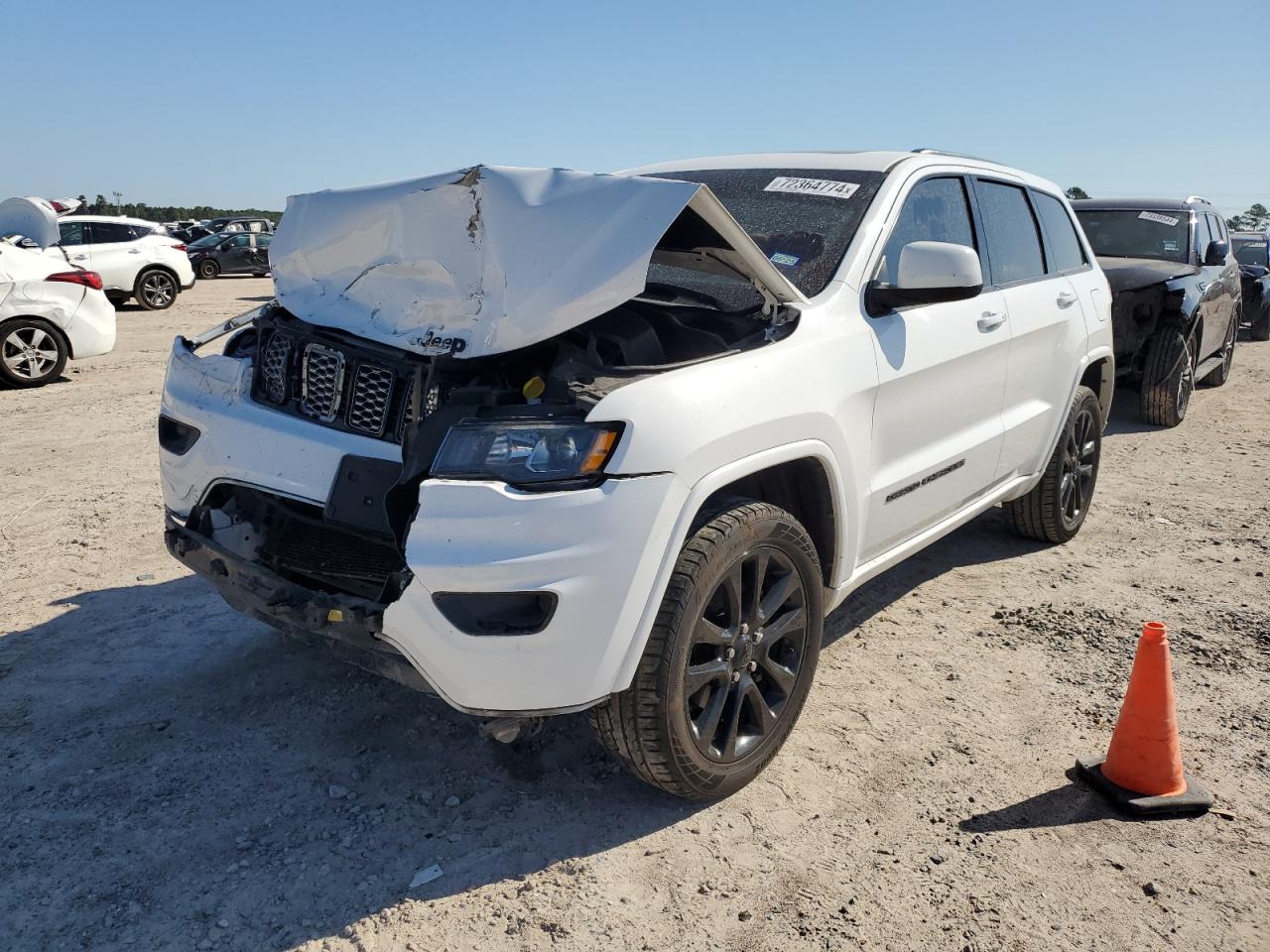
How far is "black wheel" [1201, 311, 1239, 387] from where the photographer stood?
1038 cm

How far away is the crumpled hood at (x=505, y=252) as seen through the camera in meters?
2.70

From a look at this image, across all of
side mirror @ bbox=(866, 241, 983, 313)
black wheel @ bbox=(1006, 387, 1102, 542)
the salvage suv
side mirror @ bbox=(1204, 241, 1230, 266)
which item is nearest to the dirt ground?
the salvage suv

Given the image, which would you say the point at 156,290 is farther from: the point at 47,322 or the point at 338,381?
the point at 338,381

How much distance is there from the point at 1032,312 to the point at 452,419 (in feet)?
9.53

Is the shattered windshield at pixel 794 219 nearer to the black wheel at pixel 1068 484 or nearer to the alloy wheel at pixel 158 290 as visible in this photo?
the black wheel at pixel 1068 484

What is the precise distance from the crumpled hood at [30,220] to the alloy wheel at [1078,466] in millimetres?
11939

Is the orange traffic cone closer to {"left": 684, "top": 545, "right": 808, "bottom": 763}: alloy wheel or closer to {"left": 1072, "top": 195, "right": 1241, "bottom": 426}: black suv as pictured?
{"left": 684, "top": 545, "right": 808, "bottom": 763}: alloy wheel

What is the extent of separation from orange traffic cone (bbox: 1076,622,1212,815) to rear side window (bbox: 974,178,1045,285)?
6.17ft

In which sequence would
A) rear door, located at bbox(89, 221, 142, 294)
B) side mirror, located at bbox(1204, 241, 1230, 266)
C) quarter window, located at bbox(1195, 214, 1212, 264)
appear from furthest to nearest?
rear door, located at bbox(89, 221, 142, 294) → quarter window, located at bbox(1195, 214, 1212, 264) → side mirror, located at bbox(1204, 241, 1230, 266)

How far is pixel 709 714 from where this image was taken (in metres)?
2.82

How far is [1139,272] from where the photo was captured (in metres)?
8.48

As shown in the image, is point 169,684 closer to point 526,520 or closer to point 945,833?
point 526,520

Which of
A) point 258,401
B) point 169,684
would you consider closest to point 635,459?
point 258,401

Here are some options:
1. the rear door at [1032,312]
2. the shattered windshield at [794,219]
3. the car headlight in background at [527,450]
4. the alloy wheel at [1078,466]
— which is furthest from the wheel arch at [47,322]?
the alloy wheel at [1078,466]
